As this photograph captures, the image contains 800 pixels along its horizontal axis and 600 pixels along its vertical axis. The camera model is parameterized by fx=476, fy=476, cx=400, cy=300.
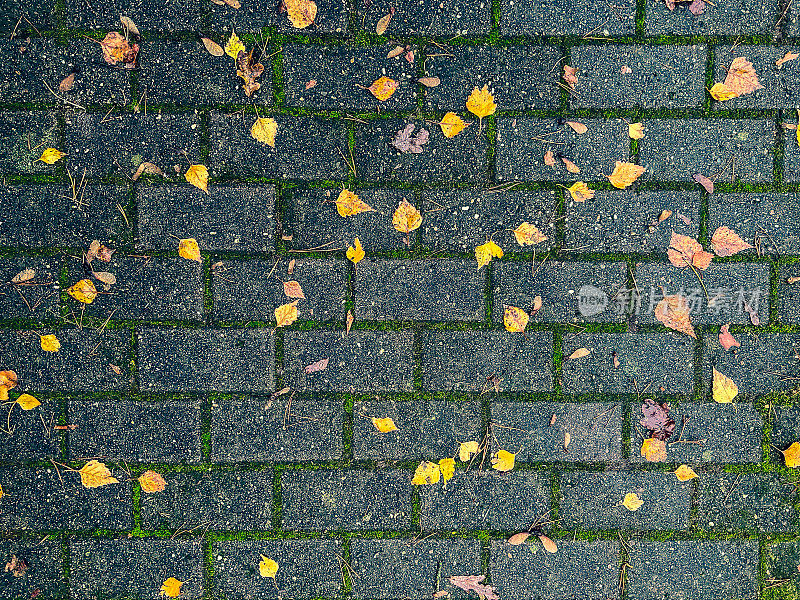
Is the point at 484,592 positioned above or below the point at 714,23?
below

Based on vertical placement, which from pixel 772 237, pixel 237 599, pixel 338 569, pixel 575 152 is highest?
pixel 575 152

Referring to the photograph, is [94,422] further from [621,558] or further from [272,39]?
[621,558]

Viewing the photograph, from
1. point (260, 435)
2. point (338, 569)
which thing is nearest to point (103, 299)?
point (260, 435)

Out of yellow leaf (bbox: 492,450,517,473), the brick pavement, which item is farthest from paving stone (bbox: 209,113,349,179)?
yellow leaf (bbox: 492,450,517,473)

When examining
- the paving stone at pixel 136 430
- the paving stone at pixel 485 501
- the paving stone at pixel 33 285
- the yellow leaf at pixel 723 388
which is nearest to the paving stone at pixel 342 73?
the paving stone at pixel 33 285

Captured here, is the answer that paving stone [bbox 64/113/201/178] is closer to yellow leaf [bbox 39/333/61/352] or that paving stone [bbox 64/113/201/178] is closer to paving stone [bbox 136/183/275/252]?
paving stone [bbox 136/183/275/252]

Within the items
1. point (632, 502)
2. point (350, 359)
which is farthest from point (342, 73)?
point (632, 502)

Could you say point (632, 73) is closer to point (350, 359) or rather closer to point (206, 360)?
point (350, 359)
